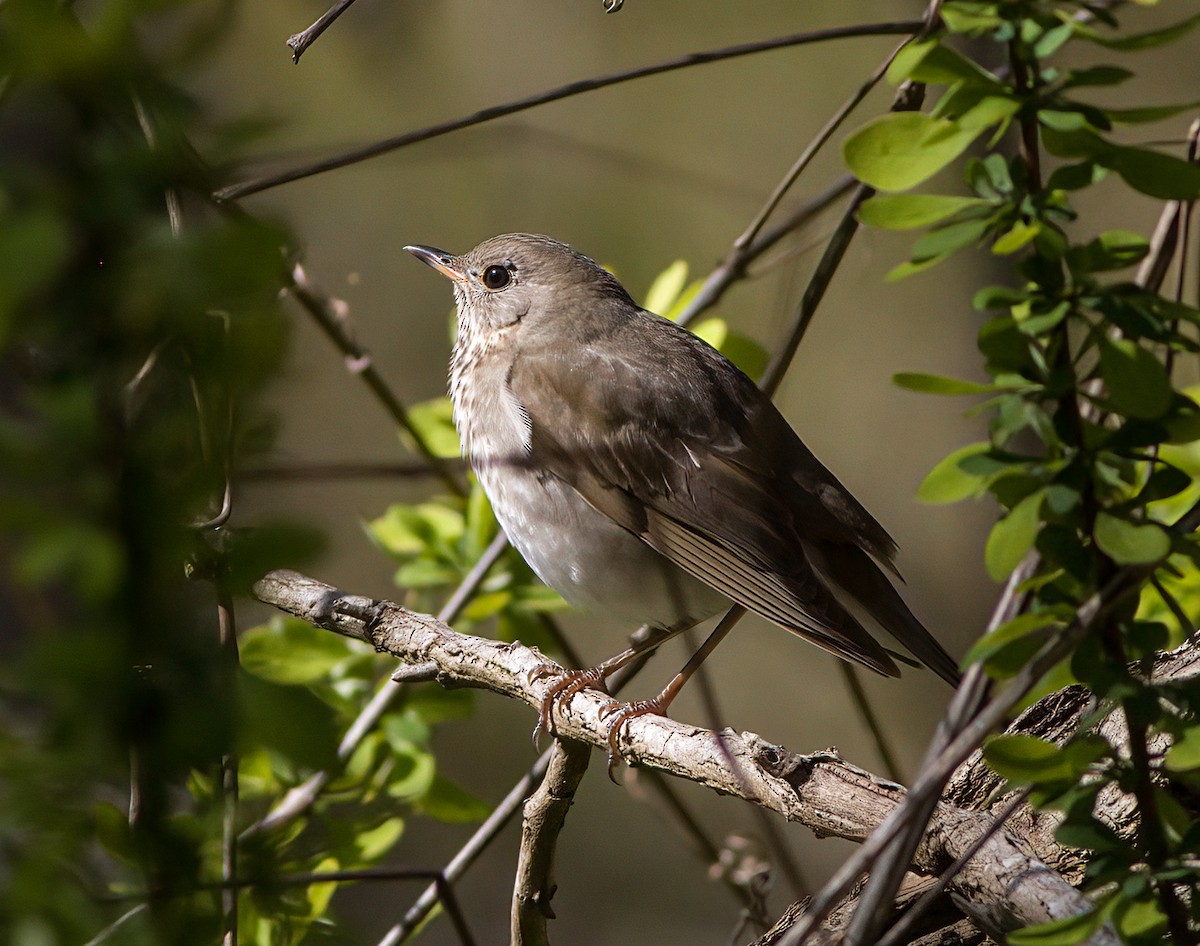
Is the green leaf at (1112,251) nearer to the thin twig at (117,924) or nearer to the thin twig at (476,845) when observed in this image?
the thin twig at (117,924)

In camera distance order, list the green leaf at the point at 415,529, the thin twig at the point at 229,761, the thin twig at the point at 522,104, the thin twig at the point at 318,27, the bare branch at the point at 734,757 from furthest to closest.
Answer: the green leaf at the point at 415,529, the thin twig at the point at 522,104, the thin twig at the point at 318,27, the bare branch at the point at 734,757, the thin twig at the point at 229,761

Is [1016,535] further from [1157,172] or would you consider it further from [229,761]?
[229,761]

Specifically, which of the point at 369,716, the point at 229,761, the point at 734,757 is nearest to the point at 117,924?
the point at 229,761

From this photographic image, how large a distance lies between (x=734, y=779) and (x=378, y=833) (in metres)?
0.96

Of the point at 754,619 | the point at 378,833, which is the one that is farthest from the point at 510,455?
the point at 754,619

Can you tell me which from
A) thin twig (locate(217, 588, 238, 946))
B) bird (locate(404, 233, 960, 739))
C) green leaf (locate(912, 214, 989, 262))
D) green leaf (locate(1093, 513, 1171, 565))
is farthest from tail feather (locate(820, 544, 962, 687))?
thin twig (locate(217, 588, 238, 946))

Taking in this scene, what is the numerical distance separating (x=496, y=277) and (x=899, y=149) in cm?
266

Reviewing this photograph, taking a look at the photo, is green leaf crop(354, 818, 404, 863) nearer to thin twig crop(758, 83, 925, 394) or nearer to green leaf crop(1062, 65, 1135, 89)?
thin twig crop(758, 83, 925, 394)

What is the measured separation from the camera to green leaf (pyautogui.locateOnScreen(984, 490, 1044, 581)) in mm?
1312

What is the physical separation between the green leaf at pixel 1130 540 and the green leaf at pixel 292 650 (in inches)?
81.7

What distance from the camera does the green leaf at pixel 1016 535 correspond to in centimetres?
131

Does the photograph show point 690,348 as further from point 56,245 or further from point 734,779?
point 56,245

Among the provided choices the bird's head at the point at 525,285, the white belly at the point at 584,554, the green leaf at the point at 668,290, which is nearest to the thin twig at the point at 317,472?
the white belly at the point at 584,554

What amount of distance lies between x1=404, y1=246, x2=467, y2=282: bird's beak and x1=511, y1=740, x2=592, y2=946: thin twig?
1.86 m
